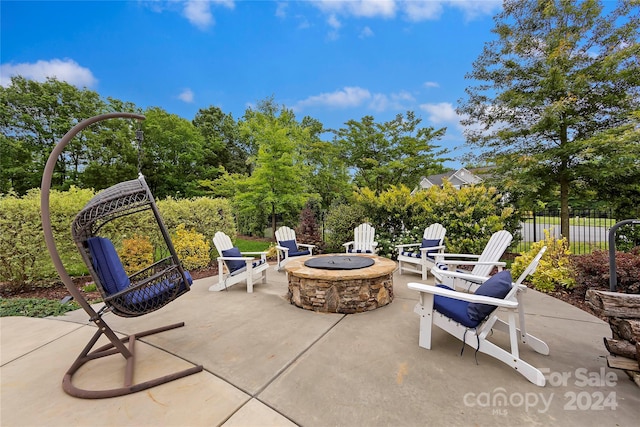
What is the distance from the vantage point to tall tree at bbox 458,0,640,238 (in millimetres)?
5730

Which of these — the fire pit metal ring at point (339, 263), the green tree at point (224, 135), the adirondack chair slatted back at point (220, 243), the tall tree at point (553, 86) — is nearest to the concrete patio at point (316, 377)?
the fire pit metal ring at point (339, 263)

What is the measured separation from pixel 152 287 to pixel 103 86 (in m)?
14.3

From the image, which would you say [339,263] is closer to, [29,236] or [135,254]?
[135,254]

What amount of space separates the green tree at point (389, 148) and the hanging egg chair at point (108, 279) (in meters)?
8.34

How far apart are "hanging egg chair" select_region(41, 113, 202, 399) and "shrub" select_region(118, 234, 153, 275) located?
3.02 meters

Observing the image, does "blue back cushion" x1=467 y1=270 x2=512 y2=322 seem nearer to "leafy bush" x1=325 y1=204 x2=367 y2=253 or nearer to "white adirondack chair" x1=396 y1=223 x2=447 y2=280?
"white adirondack chair" x1=396 y1=223 x2=447 y2=280

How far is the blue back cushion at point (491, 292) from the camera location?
216 centimetres

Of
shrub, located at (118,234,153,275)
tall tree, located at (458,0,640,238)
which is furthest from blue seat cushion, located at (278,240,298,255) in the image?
tall tree, located at (458,0,640,238)

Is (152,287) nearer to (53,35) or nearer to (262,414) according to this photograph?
(262,414)

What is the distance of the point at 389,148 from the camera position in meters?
10.4

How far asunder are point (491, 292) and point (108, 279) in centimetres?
311

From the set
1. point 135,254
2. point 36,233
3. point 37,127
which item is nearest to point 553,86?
point 135,254

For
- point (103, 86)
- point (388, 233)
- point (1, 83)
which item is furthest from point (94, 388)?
point (1, 83)

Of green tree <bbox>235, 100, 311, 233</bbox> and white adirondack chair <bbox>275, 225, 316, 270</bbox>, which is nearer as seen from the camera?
white adirondack chair <bbox>275, 225, 316, 270</bbox>
